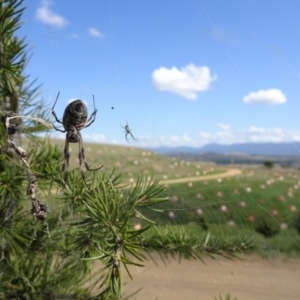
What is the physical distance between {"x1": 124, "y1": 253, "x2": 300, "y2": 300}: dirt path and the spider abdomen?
12 centimetres

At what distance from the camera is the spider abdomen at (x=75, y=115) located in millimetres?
207

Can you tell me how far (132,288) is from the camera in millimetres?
969

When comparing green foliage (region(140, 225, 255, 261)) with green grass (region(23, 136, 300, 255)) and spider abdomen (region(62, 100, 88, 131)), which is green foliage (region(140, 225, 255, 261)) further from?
spider abdomen (region(62, 100, 88, 131))

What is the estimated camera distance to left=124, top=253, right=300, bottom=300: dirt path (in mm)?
372

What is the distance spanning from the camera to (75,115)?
21 cm

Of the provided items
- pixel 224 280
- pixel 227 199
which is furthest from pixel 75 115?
pixel 224 280

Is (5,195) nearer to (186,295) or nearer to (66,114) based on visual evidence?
(66,114)

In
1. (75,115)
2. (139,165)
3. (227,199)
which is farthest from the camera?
(139,165)

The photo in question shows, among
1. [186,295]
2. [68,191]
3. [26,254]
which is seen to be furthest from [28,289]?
[186,295]

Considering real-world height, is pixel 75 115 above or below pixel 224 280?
above

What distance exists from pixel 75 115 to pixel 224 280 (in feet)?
1.27

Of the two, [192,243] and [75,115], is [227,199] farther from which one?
[75,115]

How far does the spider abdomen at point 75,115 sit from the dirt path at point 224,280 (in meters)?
0.12

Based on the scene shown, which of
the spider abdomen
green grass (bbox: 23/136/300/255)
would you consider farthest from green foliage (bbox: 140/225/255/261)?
the spider abdomen
